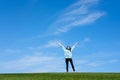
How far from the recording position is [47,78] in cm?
2789

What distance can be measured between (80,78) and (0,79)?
637cm

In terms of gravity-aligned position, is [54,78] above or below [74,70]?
below

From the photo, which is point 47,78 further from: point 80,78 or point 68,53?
point 68,53

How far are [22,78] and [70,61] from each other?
10988 millimetres

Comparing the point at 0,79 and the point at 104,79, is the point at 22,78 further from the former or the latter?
the point at 104,79

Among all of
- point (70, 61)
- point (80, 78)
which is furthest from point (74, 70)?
point (80, 78)

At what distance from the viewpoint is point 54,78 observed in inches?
1097

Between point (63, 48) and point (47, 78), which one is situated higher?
point (63, 48)

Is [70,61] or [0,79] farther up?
[70,61]

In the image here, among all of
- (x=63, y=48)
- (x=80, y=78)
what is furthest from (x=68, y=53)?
(x=80, y=78)

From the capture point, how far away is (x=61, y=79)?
88.9ft

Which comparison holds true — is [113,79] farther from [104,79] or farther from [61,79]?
[61,79]

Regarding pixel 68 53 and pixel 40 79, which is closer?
pixel 40 79

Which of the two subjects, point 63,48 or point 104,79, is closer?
point 104,79
